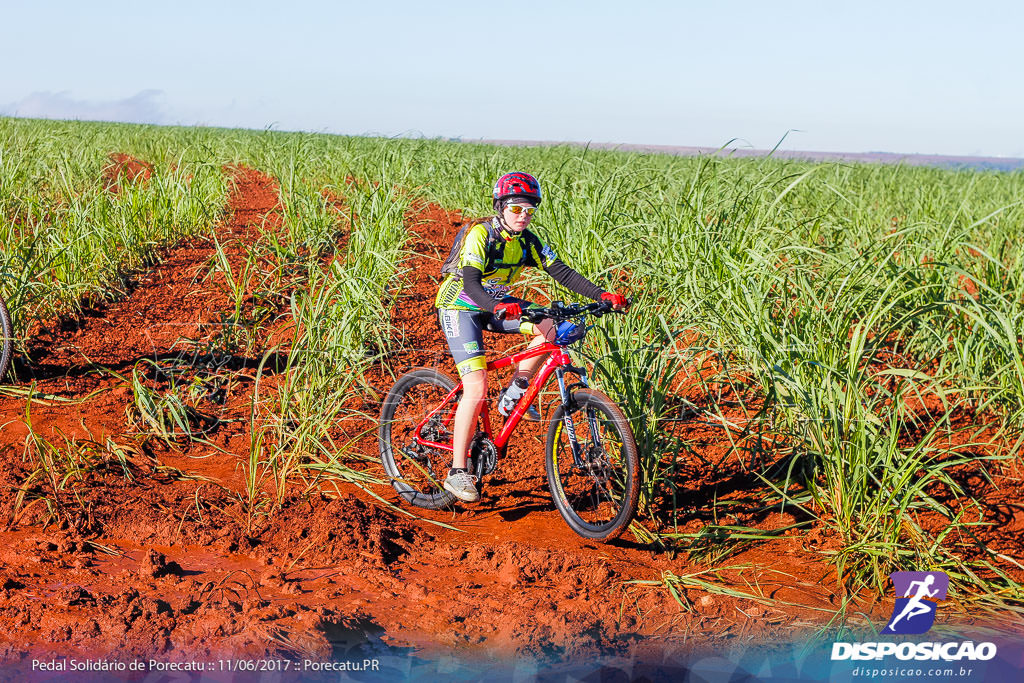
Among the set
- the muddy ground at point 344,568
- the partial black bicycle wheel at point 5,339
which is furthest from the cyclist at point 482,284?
the partial black bicycle wheel at point 5,339

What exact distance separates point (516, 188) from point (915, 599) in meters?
2.32

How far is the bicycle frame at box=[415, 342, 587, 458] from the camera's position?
380 centimetres

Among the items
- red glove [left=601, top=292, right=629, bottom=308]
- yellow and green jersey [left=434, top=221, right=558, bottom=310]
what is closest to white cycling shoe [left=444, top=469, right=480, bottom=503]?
yellow and green jersey [left=434, top=221, right=558, bottom=310]

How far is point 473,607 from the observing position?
10.6 ft

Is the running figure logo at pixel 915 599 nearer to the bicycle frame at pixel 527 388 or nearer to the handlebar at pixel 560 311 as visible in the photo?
the bicycle frame at pixel 527 388

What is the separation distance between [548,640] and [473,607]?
337 mm

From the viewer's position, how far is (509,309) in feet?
11.9

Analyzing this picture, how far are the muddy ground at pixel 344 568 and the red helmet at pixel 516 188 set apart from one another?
5.00ft

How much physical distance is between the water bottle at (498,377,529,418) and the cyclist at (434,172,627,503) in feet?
0.09

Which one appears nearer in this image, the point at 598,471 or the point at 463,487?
the point at 598,471

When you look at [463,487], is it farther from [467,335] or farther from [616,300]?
[616,300]

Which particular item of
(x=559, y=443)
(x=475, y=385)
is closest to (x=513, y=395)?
(x=475, y=385)

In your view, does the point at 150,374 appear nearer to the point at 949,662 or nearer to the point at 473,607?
the point at 473,607

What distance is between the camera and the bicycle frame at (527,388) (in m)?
3.80
